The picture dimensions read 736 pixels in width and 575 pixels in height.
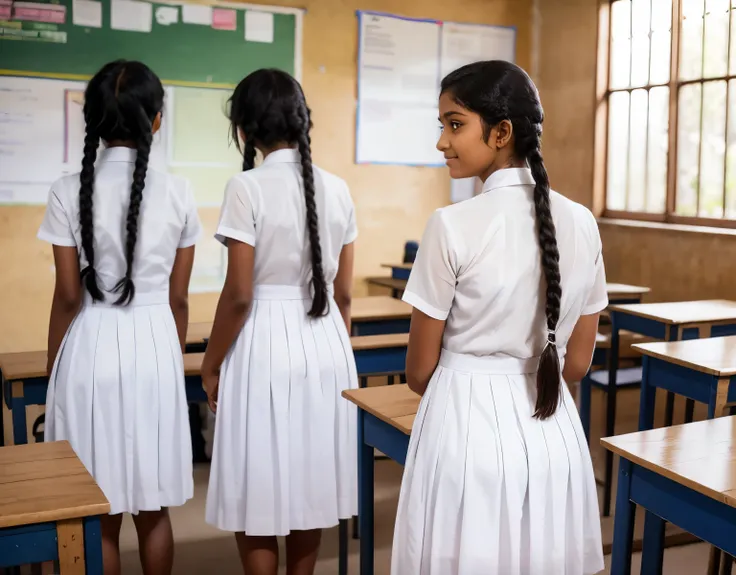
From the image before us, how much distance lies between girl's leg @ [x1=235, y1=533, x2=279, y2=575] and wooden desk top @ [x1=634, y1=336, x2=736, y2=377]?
1.28 meters

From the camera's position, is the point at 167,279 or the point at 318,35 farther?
the point at 318,35

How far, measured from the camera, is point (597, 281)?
150 cm

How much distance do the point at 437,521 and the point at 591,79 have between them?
430 centimetres

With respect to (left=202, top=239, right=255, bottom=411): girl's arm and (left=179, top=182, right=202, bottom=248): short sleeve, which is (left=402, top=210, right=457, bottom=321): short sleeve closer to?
(left=202, top=239, right=255, bottom=411): girl's arm

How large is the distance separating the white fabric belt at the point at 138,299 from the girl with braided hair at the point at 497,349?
0.92 meters

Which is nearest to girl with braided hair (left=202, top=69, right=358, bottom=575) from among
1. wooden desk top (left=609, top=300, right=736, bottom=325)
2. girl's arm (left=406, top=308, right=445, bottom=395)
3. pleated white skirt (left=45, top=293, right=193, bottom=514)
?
pleated white skirt (left=45, top=293, right=193, bottom=514)

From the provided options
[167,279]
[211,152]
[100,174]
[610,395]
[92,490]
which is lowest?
[610,395]

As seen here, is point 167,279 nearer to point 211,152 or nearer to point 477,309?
point 477,309

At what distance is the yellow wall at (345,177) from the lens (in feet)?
14.9

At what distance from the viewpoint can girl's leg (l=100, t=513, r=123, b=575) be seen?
6.81 feet

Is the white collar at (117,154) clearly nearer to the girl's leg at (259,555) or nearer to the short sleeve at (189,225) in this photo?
the short sleeve at (189,225)

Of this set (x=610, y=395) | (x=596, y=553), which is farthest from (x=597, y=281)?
(x=610, y=395)

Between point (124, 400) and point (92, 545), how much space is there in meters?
0.84

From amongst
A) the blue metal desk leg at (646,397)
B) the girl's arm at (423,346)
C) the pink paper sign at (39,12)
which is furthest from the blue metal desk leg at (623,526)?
the pink paper sign at (39,12)
